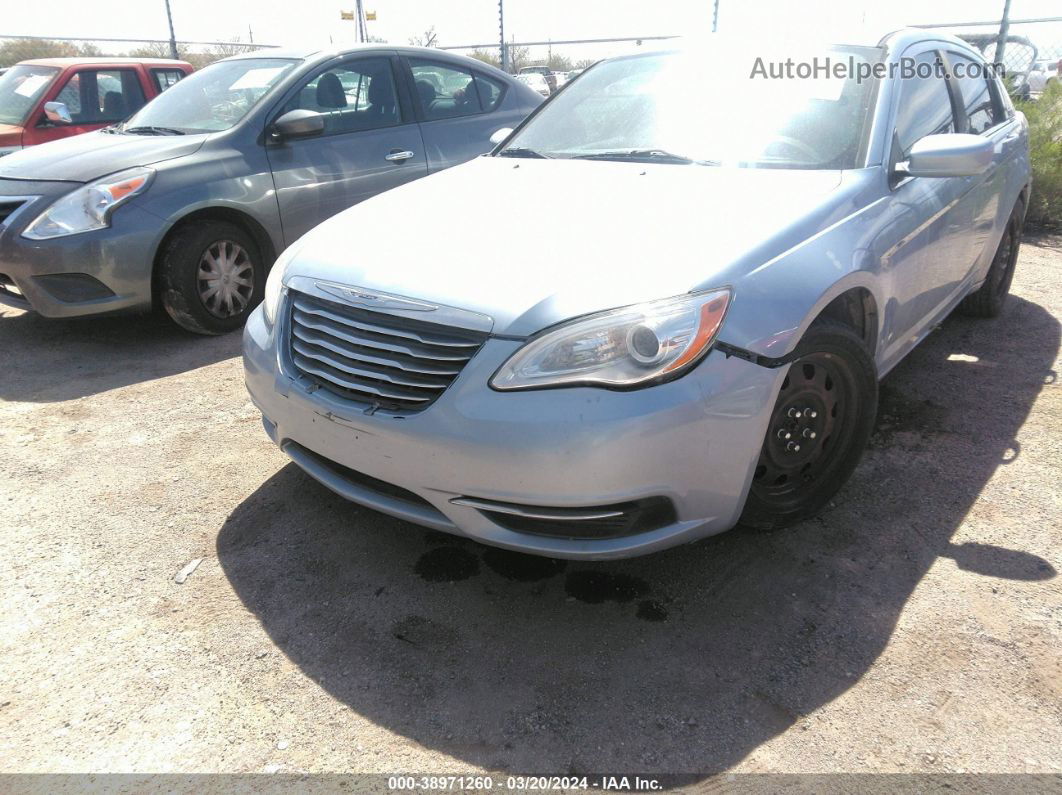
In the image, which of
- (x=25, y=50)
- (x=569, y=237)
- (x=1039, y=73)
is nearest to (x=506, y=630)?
(x=569, y=237)

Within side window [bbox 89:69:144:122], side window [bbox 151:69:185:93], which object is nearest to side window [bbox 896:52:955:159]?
side window [bbox 89:69:144:122]

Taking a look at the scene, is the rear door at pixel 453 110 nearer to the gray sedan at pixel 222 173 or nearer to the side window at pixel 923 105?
the gray sedan at pixel 222 173

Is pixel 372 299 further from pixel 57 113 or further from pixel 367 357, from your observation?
pixel 57 113

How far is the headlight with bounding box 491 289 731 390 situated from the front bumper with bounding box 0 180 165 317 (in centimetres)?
323

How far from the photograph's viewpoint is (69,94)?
791 cm

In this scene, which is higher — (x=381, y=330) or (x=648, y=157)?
(x=648, y=157)

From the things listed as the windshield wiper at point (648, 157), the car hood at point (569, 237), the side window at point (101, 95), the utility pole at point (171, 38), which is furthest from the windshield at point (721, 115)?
the utility pole at point (171, 38)

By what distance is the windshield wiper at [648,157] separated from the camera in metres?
3.16

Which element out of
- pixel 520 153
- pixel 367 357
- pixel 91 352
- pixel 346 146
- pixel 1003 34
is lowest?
pixel 91 352

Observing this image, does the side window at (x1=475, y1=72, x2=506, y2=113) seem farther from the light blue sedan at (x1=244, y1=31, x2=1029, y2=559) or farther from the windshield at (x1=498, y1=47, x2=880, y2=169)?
the light blue sedan at (x1=244, y1=31, x2=1029, y2=559)

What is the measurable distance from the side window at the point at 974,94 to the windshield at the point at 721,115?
104cm

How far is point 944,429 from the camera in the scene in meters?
3.73

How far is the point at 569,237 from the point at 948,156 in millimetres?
1385

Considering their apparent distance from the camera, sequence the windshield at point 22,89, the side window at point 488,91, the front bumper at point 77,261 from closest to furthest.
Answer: the front bumper at point 77,261
the side window at point 488,91
the windshield at point 22,89
